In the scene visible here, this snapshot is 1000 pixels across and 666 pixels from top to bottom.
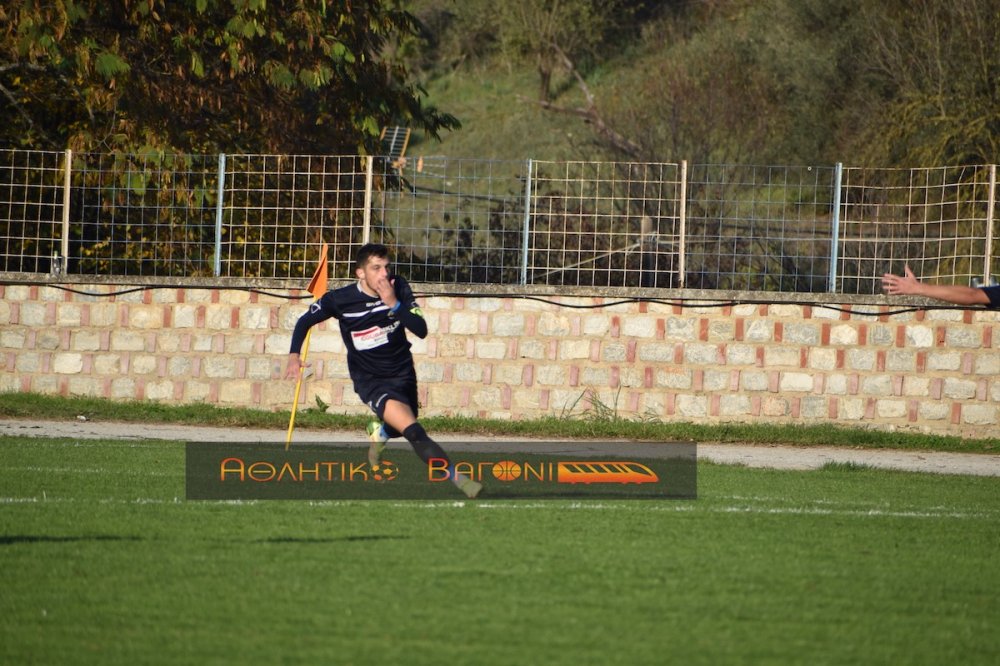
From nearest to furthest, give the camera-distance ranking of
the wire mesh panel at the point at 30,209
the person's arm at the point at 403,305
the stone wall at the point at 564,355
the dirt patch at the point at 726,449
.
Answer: the person's arm at the point at 403,305
the dirt patch at the point at 726,449
the stone wall at the point at 564,355
the wire mesh panel at the point at 30,209

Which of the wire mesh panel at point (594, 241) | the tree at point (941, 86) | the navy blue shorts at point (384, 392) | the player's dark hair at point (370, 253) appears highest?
the tree at point (941, 86)

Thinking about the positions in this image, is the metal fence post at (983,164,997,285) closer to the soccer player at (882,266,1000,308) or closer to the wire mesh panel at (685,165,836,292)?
the wire mesh panel at (685,165,836,292)

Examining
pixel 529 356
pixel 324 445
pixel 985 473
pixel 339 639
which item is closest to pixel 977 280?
pixel 985 473

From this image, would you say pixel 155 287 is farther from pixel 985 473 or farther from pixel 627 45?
pixel 627 45

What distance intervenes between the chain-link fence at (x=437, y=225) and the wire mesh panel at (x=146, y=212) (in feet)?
0.08

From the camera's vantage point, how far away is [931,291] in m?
8.20

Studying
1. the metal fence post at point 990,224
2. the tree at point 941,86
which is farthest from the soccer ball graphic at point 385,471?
the tree at point 941,86

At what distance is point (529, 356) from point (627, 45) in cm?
3846

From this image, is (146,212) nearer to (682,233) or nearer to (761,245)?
(682,233)

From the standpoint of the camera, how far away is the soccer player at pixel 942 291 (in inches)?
320

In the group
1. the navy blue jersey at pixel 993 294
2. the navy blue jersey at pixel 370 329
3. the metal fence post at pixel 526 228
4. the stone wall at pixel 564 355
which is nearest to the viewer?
the navy blue jersey at pixel 993 294

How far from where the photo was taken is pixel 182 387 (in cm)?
1694

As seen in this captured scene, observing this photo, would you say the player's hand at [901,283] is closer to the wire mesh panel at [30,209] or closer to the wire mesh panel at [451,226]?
the wire mesh panel at [451,226]

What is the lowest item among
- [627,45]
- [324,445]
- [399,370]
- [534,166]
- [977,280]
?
[324,445]
